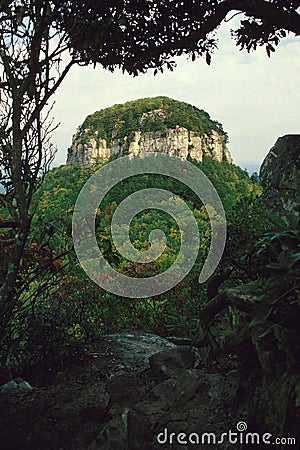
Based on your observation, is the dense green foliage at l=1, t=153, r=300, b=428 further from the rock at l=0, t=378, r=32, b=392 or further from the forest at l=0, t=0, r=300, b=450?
the rock at l=0, t=378, r=32, b=392

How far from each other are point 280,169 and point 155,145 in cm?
2386

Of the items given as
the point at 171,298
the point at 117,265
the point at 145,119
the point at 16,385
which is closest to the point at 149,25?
the point at 117,265

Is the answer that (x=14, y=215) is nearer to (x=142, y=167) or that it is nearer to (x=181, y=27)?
(x=181, y=27)

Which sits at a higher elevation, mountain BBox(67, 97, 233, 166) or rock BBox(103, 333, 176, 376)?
mountain BBox(67, 97, 233, 166)

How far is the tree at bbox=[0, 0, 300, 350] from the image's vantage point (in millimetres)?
2400

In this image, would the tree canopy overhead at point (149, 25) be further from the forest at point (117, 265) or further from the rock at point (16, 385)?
the rock at point (16, 385)

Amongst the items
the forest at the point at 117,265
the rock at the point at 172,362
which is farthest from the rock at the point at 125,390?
the rock at the point at 172,362

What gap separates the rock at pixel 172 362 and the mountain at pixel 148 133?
73.0 ft

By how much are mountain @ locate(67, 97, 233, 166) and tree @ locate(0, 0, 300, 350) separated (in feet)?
72.5

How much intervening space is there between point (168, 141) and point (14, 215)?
25.9 metres

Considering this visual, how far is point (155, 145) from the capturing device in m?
26.9

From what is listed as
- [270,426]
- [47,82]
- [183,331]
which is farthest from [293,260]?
[183,331]

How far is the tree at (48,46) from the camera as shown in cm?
240

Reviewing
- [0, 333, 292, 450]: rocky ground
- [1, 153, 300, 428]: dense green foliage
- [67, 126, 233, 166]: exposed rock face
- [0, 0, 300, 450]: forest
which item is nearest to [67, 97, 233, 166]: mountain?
[67, 126, 233, 166]: exposed rock face
